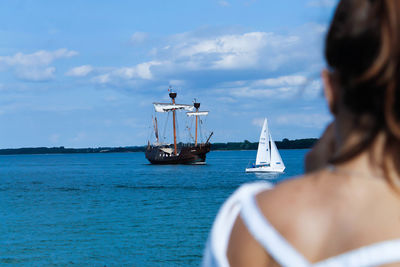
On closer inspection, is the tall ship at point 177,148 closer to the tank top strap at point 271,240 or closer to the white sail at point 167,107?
the white sail at point 167,107

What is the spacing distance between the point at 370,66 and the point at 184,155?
85771 mm

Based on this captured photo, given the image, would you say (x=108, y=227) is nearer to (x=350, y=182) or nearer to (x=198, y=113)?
(x=350, y=182)

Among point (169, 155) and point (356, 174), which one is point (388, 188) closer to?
point (356, 174)

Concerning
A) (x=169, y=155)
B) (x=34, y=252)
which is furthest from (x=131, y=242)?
(x=169, y=155)

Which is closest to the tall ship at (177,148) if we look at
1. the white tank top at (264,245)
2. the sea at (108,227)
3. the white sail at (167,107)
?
the white sail at (167,107)

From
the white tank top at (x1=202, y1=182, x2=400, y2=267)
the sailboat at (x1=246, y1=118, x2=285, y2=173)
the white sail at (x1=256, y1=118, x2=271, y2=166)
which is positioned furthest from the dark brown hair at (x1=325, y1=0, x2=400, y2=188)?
the sailboat at (x1=246, y1=118, x2=285, y2=173)

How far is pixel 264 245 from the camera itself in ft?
2.61

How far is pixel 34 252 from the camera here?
20.0 metres

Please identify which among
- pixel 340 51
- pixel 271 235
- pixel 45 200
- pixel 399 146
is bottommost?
pixel 45 200

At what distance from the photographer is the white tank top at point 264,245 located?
752mm

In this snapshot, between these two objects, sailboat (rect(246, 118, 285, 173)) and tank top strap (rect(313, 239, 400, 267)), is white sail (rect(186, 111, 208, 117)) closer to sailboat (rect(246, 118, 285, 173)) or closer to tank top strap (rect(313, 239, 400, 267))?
sailboat (rect(246, 118, 285, 173))

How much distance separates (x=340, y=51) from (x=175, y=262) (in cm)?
1774

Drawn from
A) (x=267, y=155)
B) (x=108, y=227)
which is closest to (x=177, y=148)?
(x=267, y=155)

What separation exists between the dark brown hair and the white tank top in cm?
11
